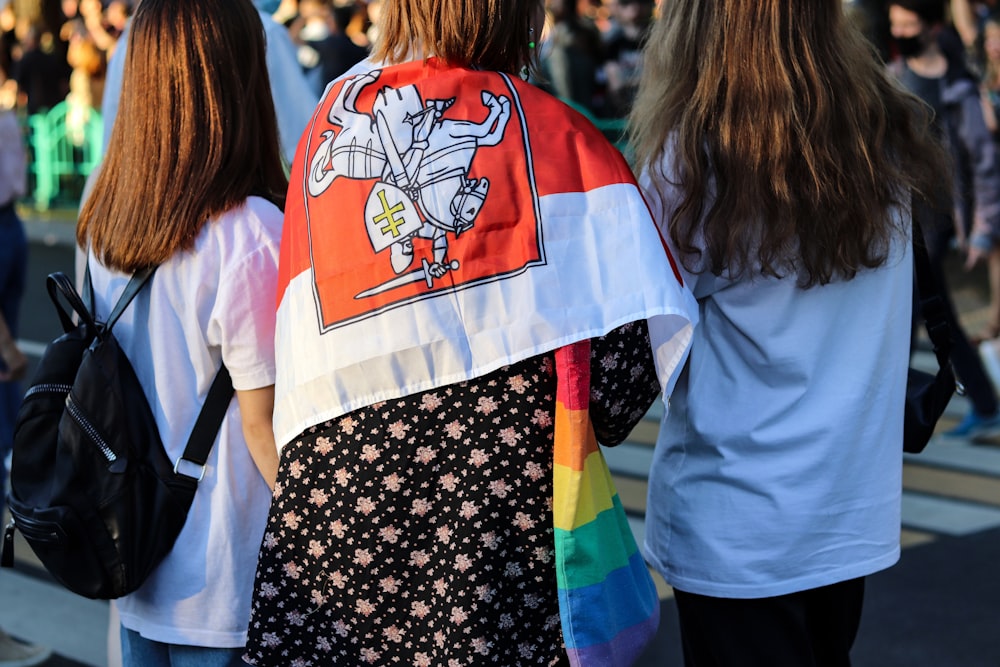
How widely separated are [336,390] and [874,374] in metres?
1.04

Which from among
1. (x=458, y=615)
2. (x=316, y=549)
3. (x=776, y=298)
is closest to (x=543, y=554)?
(x=458, y=615)

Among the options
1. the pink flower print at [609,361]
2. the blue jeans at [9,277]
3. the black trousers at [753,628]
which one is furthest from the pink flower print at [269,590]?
the blue jeans at [9,277]

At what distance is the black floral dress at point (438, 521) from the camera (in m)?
1.97

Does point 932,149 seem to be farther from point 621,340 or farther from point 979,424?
point 979,424

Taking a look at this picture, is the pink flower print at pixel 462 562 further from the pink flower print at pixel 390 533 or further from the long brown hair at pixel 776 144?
the long brown hair at pixel 776 144

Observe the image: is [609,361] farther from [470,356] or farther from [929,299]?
[929,299]

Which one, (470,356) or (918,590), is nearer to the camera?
(470,356)

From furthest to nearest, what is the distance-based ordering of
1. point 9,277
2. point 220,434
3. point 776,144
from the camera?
point 9,277 < point 220,434 < point 776,144

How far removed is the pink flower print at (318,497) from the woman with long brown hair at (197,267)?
0.30m

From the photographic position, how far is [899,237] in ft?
7.88

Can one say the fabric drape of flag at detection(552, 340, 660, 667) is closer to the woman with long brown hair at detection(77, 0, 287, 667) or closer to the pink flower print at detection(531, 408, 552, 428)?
the pink flower print at detection(531, 408, 552, 428)

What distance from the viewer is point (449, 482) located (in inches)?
78.3

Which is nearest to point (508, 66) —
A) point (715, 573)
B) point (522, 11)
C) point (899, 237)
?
point (522, 11)

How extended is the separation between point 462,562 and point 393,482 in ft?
0.55
